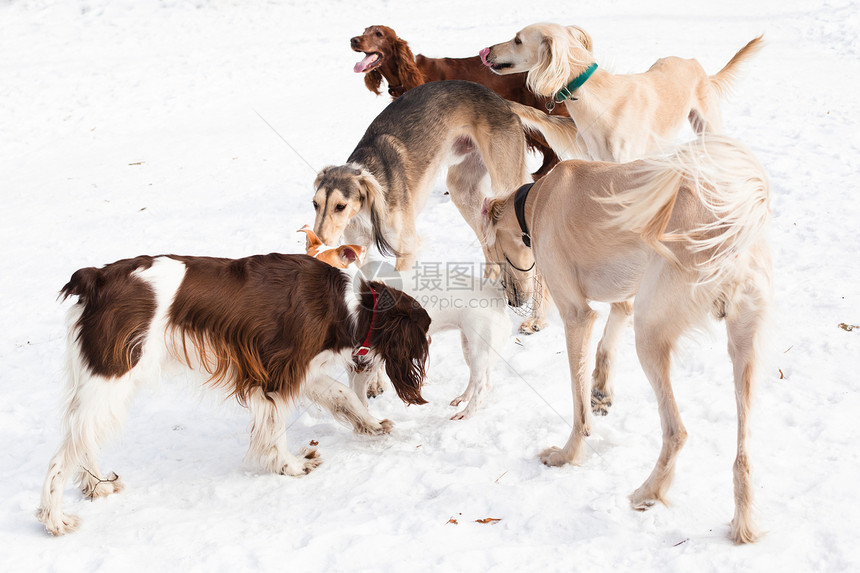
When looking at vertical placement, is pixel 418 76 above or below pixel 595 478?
above

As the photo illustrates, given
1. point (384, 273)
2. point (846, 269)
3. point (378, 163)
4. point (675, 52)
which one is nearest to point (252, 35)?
point (675, 52)

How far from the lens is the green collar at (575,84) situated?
4.74 m

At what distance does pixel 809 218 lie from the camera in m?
5.34

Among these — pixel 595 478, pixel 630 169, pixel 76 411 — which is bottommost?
pixel 595 478

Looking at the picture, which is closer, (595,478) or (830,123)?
(595,478)

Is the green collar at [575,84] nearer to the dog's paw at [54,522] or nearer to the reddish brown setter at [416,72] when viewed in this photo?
the reddish brown setter at [416,72]

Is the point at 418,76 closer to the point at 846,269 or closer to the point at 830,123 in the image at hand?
the point at 846,269

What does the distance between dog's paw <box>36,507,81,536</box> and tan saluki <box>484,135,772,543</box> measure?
2220 mm

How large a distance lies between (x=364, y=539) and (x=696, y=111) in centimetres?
433

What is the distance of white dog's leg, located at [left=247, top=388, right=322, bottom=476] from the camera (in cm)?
A: 321

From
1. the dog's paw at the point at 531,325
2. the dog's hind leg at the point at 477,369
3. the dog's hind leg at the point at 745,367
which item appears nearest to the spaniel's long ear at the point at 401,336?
the dog's hind leg at the point at 477,369

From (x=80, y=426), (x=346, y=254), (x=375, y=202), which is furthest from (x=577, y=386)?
(x=80, y=426)

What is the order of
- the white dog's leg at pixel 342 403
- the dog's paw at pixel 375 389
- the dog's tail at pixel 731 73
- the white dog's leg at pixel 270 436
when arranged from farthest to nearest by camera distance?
the dog's tail at pixel 731 73
the dog's paw at pixel 375 389
the white dog's leg at pixel 342 403
the white dog's leg at pixel 270 436

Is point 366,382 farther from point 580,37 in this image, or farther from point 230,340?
point 580,37
